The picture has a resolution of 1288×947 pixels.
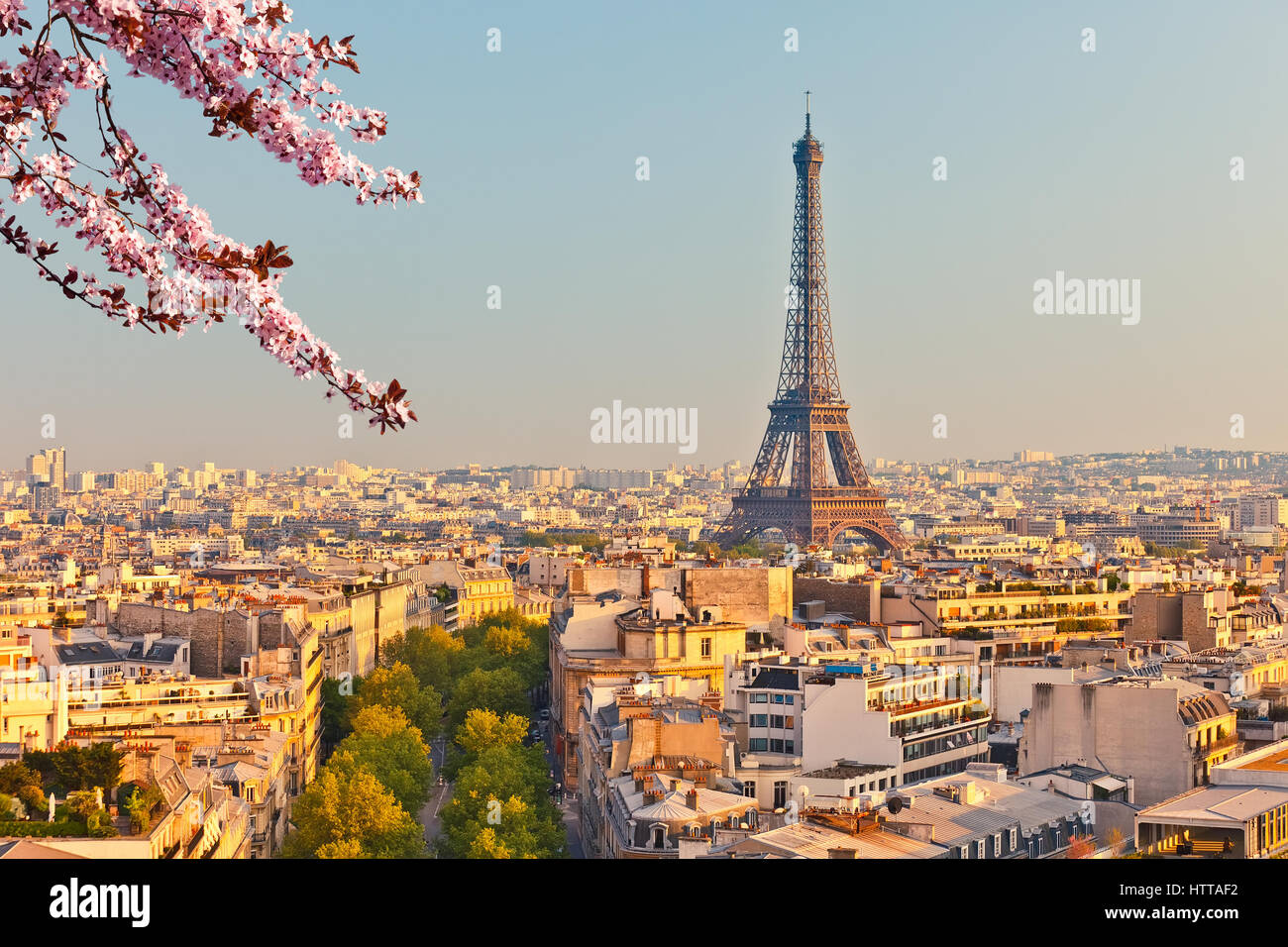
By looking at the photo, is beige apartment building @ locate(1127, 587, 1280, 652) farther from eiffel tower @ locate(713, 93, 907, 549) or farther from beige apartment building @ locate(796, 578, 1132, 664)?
eiffel tower @ locate(713, 93, 907, 549)

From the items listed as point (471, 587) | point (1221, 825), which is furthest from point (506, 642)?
point (1221, 825)

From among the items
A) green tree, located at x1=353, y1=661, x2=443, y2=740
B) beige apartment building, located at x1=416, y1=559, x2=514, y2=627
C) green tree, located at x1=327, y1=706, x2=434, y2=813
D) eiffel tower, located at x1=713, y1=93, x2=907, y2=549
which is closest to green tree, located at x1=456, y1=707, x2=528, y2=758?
green tree, located at x1=327, y1=706, x2=434, y2=813

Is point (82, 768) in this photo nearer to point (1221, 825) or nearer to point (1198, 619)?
point (1221, 825)

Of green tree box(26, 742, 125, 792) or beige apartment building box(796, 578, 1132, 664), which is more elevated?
beige apartment building box(796, 578, 1132, 664)

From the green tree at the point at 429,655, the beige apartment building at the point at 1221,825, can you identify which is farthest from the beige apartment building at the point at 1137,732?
the green tree at the point at 429,655

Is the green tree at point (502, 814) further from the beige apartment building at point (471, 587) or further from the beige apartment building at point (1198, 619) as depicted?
the beige apartment building at point (471, 587)
